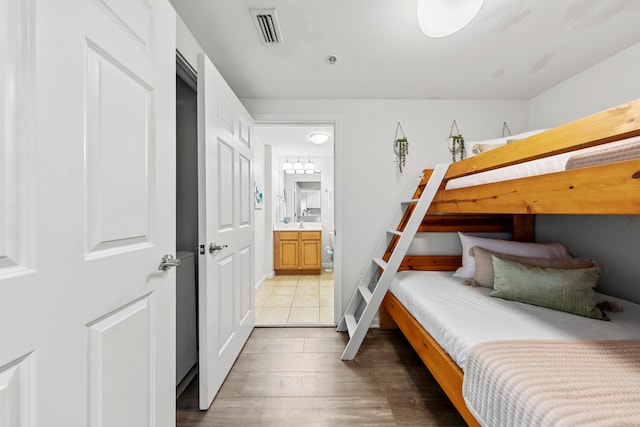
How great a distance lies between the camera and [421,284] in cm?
204

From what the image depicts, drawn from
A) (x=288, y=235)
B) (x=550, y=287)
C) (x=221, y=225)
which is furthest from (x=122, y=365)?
(x=288, y=235)

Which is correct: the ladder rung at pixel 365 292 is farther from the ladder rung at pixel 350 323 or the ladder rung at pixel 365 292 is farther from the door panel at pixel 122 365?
the door panel at pixel 122 365

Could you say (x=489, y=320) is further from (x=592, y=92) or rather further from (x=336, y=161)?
(x=592, y=92)

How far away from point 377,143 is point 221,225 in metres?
1.69

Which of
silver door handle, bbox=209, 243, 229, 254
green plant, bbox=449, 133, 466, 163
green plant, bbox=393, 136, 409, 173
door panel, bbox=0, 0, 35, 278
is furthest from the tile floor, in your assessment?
door panel, bbox=0, 0, 35, 278

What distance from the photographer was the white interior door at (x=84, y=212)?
0.55 metres

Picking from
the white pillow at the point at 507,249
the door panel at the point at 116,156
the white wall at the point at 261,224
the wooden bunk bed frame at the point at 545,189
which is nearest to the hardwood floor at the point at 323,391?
the wooden bunk bed frame at the point at 545,189

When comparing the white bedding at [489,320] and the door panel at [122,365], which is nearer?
the door panel at [122,365]

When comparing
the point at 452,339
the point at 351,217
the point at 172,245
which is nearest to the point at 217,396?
the point at 172,245

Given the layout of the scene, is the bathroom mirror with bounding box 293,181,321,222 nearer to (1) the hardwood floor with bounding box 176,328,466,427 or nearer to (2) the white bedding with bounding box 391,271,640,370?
(1) the hardwood floor with bounding box 176,328,466,427

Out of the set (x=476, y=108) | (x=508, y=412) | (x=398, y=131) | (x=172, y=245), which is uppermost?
(x=476, y=108)

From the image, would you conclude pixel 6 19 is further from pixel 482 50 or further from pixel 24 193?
pixel 482 50

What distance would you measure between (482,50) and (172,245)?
225 centimetres

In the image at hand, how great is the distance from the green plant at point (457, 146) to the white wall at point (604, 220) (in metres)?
0.73
